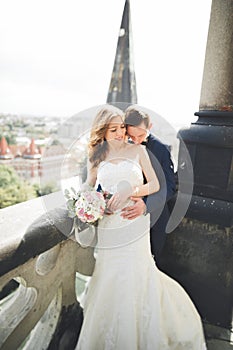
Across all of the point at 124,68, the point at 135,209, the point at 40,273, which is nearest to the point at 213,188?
the point at 135,209

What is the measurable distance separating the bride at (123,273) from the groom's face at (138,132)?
4 centimetres

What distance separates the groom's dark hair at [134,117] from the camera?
1487 mm

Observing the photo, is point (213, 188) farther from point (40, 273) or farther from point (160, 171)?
point (40, 273)

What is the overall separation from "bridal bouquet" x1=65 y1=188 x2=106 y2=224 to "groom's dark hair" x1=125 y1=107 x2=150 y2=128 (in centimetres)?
40

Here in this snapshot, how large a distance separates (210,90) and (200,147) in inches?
17.8

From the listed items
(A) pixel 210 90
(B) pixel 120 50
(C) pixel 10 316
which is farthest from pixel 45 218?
(B) pixel 120 50

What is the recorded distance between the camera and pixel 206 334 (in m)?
2.29

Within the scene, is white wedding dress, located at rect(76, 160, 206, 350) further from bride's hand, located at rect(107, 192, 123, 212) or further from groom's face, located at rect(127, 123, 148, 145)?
groom's face, located at rect(127, 123, 148, 145)

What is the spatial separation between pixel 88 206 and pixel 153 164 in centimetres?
45

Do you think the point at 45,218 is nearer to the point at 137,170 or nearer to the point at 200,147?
the point at 137,170

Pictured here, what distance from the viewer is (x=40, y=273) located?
1.59m

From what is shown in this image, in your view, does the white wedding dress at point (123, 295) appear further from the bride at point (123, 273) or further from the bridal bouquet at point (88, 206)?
the bridal bouquet at point (88, 206)

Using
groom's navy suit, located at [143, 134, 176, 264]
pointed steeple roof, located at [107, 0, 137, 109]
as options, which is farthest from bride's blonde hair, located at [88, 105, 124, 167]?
pointed steeple roof, located at [107, 0, 137, 109]

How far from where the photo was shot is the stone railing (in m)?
1.38
